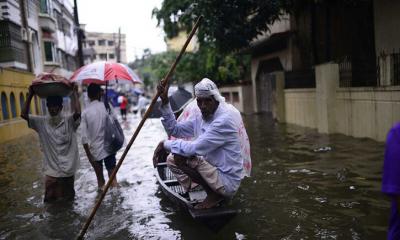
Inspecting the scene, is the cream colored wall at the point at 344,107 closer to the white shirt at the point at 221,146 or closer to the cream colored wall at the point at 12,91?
the white shirt at the point at 221,146

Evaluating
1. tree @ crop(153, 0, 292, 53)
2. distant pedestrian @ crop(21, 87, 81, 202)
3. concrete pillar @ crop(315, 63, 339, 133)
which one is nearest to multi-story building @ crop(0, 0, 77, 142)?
tree @ crop(153, 0, 292, 53)

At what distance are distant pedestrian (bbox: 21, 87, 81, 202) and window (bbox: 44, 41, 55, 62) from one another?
86.5ft

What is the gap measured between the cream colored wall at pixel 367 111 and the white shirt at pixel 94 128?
256 inches

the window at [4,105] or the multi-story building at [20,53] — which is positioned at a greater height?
the multi-story building at [20,53]

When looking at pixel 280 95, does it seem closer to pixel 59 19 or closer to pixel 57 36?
pixel 57 36

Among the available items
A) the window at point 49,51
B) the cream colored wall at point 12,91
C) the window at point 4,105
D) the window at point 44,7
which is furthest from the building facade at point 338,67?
the window at point 49,51

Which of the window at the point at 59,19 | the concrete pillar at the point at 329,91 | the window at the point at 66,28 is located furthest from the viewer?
the window at the point at 66,28

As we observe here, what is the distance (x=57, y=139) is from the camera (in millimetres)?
6566

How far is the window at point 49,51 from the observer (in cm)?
3114

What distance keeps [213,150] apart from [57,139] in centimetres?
271

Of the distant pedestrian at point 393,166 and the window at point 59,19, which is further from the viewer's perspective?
the window at point 59,19

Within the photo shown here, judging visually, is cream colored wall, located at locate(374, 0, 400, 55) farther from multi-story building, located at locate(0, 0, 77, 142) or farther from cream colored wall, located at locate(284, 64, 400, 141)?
multi-story building, located at locate(0, 0, 77, 142)

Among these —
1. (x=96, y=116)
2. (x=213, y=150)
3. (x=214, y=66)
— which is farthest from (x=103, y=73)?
(x=214, y=66)

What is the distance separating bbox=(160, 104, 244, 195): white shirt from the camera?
4926mm
